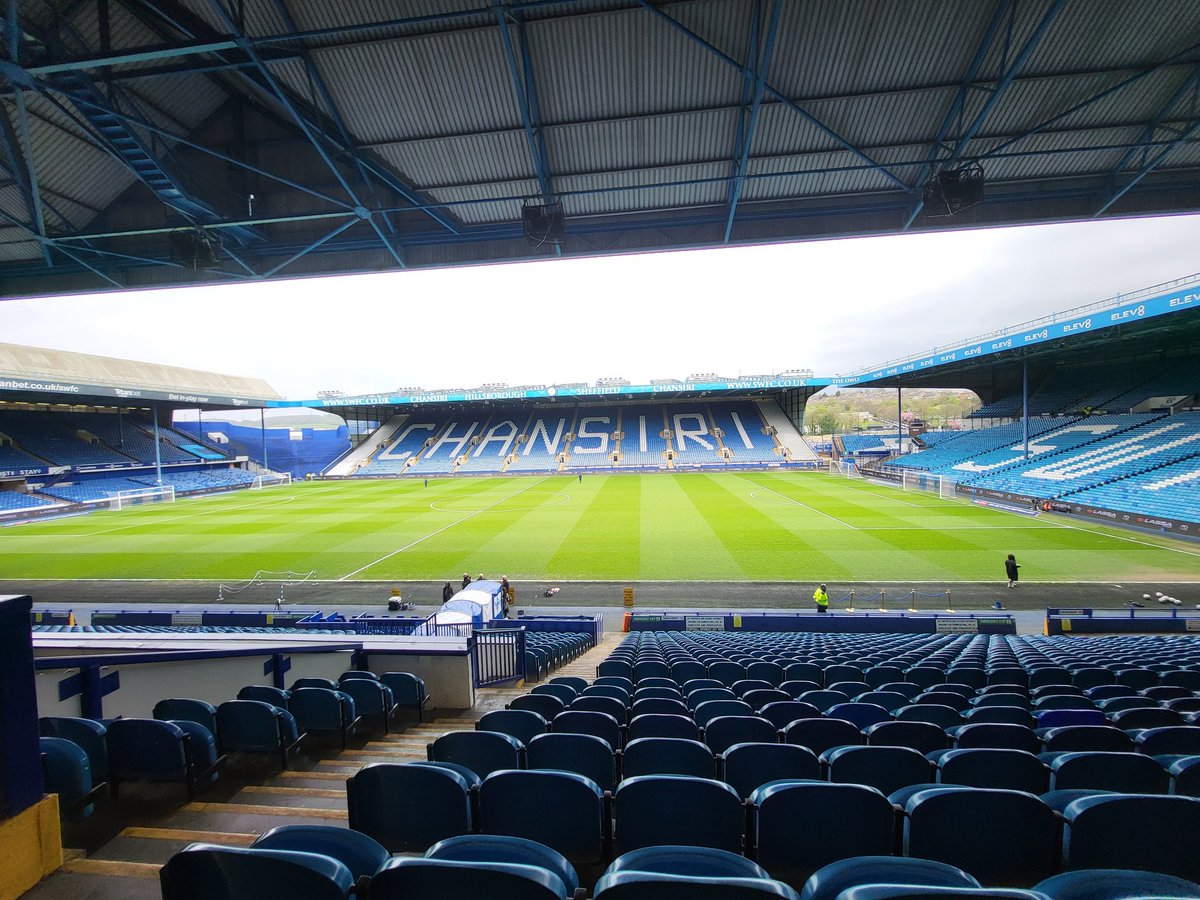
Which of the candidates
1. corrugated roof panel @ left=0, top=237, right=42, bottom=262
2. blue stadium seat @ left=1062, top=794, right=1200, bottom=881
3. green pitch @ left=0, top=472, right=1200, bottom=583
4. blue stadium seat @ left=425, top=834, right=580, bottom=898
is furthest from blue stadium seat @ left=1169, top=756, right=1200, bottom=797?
corrugated roof panel @ left=0, top=237, right=42, bottom=262

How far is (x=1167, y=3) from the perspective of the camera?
7703 mm

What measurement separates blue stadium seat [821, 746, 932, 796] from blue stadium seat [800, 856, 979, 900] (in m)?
1.44

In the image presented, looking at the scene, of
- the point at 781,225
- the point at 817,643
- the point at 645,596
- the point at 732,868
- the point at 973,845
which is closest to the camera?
the point at 732,868

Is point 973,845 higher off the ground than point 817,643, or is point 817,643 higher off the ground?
point 973,845

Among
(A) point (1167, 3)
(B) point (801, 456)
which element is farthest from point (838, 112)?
(B) point (801, 456)

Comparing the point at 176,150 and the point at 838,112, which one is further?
the point at 176,150

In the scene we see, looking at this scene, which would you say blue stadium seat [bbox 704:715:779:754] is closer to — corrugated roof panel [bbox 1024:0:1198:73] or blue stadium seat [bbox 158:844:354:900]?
blue stadium seat [bbox 158:844:354:900]

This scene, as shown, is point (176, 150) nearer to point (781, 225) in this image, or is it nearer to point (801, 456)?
point (781, 225)

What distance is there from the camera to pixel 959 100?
8828 millimetres

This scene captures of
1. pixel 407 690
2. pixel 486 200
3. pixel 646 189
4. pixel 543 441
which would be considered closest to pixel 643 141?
pixel 646 189

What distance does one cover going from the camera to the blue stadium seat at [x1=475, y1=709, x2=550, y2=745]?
3.86 m

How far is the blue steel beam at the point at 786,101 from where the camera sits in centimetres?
746

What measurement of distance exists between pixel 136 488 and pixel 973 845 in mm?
57679

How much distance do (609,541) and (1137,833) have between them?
70.7 ft
